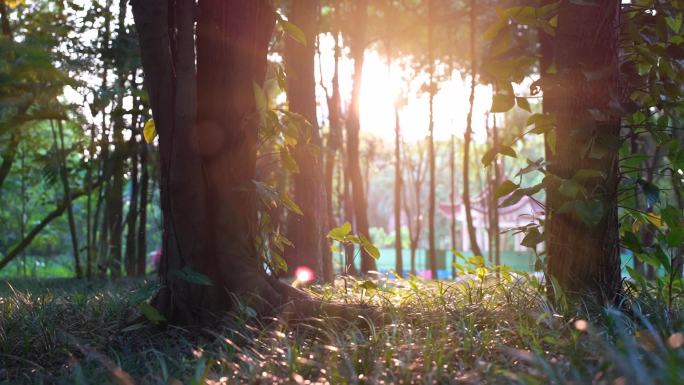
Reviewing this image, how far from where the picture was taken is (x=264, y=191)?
13.6 ft

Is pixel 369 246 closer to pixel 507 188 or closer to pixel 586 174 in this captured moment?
pixel 507 188

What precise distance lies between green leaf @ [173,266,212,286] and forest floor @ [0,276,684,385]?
0.22m

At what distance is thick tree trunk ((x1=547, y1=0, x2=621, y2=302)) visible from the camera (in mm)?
4113

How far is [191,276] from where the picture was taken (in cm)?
386

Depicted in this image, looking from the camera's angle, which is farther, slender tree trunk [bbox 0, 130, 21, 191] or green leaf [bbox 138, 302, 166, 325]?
slender tree trunk [bbox 0, 130, 21, 191]

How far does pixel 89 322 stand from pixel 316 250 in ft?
13.8

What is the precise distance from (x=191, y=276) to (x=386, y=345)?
1294 mm

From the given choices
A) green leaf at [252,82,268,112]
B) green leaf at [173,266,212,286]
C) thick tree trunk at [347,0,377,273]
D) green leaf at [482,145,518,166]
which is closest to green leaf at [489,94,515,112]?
green leaf at [482,145,518,166]

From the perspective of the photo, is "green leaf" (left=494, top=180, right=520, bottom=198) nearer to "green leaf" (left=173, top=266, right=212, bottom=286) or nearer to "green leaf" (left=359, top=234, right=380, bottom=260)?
"green leaf" (left=359, top=234, right=380, bottom=260)

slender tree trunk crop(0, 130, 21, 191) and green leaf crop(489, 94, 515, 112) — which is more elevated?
slender tree trunk crop(0, 130, 21, 191)

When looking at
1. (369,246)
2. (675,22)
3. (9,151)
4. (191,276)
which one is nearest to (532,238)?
(369,246)

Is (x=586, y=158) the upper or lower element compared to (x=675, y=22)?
Result: lower

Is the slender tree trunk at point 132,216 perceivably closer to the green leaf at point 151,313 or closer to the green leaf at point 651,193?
the green leaf at point 151,313

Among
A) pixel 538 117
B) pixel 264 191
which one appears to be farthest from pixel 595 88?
pixel 264 191
